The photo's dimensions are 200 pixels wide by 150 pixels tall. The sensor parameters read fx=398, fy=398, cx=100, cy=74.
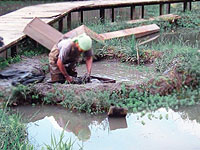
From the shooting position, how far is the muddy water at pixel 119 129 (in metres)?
4.71

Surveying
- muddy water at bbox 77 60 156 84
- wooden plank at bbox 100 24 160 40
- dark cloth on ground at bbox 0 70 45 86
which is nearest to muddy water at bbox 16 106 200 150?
dark cloth on ground at bbox 0 70 45 86

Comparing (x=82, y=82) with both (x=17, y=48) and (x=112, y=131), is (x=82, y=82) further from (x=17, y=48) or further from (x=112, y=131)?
(x=17, y=48)

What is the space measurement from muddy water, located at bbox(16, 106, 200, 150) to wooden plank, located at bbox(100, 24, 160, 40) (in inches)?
147

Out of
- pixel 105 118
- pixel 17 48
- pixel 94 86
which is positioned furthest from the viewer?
pixel 17 48

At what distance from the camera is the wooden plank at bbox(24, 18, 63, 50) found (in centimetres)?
801

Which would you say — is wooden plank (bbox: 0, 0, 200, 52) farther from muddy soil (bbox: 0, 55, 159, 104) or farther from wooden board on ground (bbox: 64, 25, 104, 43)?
wooden board on ground (bbox: 64, 25, 104, 43)

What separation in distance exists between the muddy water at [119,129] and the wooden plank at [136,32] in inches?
147

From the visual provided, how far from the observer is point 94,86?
5.89 meters

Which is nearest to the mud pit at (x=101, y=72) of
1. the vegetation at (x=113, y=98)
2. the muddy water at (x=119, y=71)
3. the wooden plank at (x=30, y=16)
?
the muddy water at (x=119, y=71)

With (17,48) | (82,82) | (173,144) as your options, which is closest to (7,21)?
(17,48)

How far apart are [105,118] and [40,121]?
0.90m

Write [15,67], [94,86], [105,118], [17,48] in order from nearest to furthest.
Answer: [105,118] → [94,86] → [15,67] → [17,48]

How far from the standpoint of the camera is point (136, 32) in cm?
1025

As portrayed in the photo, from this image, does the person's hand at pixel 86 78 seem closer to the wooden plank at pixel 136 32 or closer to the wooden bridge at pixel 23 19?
the wooden bridge at pixel 23 19
